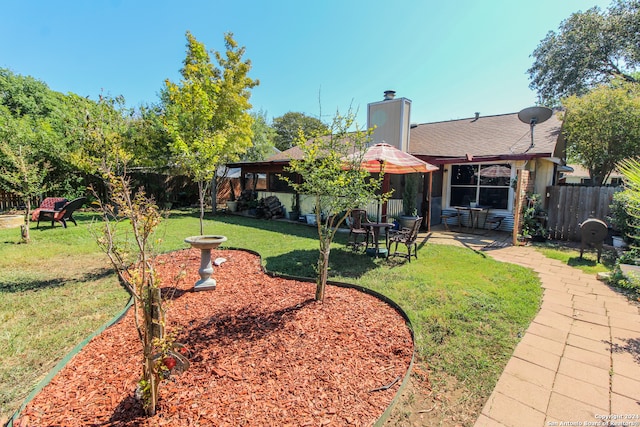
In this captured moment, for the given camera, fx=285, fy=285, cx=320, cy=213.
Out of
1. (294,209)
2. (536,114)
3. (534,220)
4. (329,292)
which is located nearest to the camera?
(329,292)

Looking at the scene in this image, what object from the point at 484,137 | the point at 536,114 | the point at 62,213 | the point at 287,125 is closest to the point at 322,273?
the point at 536,114

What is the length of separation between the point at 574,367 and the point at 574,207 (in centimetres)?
773

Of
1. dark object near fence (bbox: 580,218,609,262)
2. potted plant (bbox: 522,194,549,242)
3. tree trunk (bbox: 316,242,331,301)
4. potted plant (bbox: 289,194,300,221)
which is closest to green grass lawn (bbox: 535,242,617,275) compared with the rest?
dark object near fence (bbox: 580,218,609,262)

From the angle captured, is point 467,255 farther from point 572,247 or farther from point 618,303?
point 572,247

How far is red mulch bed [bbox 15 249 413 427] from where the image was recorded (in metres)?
2.06

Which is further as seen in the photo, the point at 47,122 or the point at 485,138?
the point at 47,122

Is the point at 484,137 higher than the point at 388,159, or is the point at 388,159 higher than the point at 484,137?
the point at 484,137

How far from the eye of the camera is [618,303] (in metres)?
4.19

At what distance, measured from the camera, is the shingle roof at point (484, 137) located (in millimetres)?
9617

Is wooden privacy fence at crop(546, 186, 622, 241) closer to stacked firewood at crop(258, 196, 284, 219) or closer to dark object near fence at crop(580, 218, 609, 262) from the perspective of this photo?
dark object near fence at crop(580, 218, 609, 262)

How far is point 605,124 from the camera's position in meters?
9.37

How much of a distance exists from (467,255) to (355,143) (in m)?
4.45

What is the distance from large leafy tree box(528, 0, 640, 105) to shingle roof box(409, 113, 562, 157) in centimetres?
997

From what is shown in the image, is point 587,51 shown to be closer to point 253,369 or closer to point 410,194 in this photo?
point 410,194
